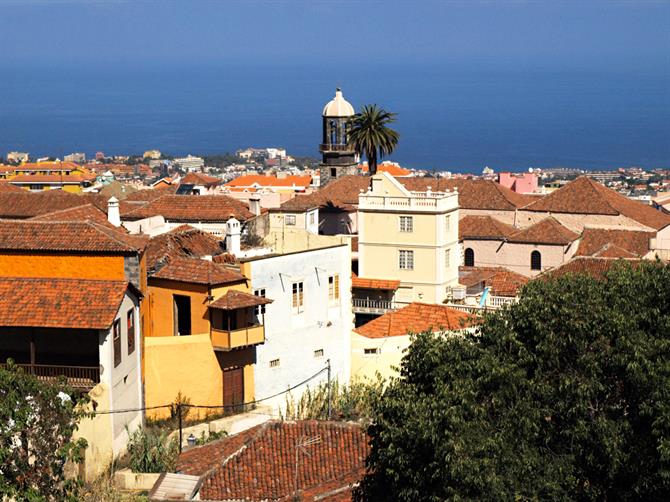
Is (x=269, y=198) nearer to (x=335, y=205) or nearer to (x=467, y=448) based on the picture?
(x=335, y=205)

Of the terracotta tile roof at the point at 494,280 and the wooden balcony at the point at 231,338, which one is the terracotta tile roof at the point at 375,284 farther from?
the wooden balcony at the point at 231,338

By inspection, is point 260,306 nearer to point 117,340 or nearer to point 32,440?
point 117,340

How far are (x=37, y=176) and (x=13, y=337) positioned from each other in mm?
84503

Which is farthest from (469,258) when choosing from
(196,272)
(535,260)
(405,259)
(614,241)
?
(196,272)

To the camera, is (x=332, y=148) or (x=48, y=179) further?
(x=48, y=179)

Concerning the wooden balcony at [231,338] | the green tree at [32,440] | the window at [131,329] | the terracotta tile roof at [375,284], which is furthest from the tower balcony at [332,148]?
the green tree at [32,440]

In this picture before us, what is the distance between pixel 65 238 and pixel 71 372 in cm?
374

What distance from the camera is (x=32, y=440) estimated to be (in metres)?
27.2

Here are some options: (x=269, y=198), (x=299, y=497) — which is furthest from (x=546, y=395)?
(x=269, y=198)

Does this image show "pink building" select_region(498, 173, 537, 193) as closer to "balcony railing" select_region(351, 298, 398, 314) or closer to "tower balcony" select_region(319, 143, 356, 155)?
"tower balcony" select_region(319, 143, 356, 155)

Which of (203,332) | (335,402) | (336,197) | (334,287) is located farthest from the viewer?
(336,197)

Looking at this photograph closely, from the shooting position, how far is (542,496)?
81.6 feet

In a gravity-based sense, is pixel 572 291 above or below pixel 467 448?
above

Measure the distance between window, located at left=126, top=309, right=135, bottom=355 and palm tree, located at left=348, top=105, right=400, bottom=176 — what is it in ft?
118
